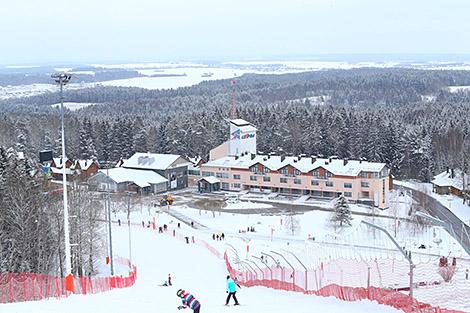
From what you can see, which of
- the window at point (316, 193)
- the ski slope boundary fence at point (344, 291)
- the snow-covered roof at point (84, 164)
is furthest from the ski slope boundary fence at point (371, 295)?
the snow-covered roof at point (84, 164)

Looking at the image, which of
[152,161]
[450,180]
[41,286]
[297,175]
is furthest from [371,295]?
[152,161]

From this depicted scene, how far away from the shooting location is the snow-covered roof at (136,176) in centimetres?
6209

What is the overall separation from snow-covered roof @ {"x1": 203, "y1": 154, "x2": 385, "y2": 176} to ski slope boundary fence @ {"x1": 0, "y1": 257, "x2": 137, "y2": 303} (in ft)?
115

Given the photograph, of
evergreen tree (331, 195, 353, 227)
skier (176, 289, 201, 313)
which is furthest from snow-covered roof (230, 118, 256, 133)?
skier (176, 289, 201, 313)

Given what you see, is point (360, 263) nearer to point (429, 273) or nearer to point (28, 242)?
point (429, 273)

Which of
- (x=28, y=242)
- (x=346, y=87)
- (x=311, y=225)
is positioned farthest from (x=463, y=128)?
(x=346, y=87)

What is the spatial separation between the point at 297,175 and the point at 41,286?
135 ft

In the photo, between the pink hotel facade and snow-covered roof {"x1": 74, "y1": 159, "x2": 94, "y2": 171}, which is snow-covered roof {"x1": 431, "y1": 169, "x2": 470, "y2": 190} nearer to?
the pink hotel facade

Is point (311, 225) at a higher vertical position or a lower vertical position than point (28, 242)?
lower

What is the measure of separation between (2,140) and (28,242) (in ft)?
175

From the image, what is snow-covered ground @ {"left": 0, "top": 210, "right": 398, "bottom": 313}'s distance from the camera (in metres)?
16.0

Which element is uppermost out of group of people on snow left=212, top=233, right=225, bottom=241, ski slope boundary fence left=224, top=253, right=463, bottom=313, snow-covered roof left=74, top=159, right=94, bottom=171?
ski slope boundary fence left=224, top=253, right=463, bottom=313

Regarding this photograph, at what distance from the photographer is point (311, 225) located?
48.1m

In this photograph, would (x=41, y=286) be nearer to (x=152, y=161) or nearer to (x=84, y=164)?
(x=152, y=161)
